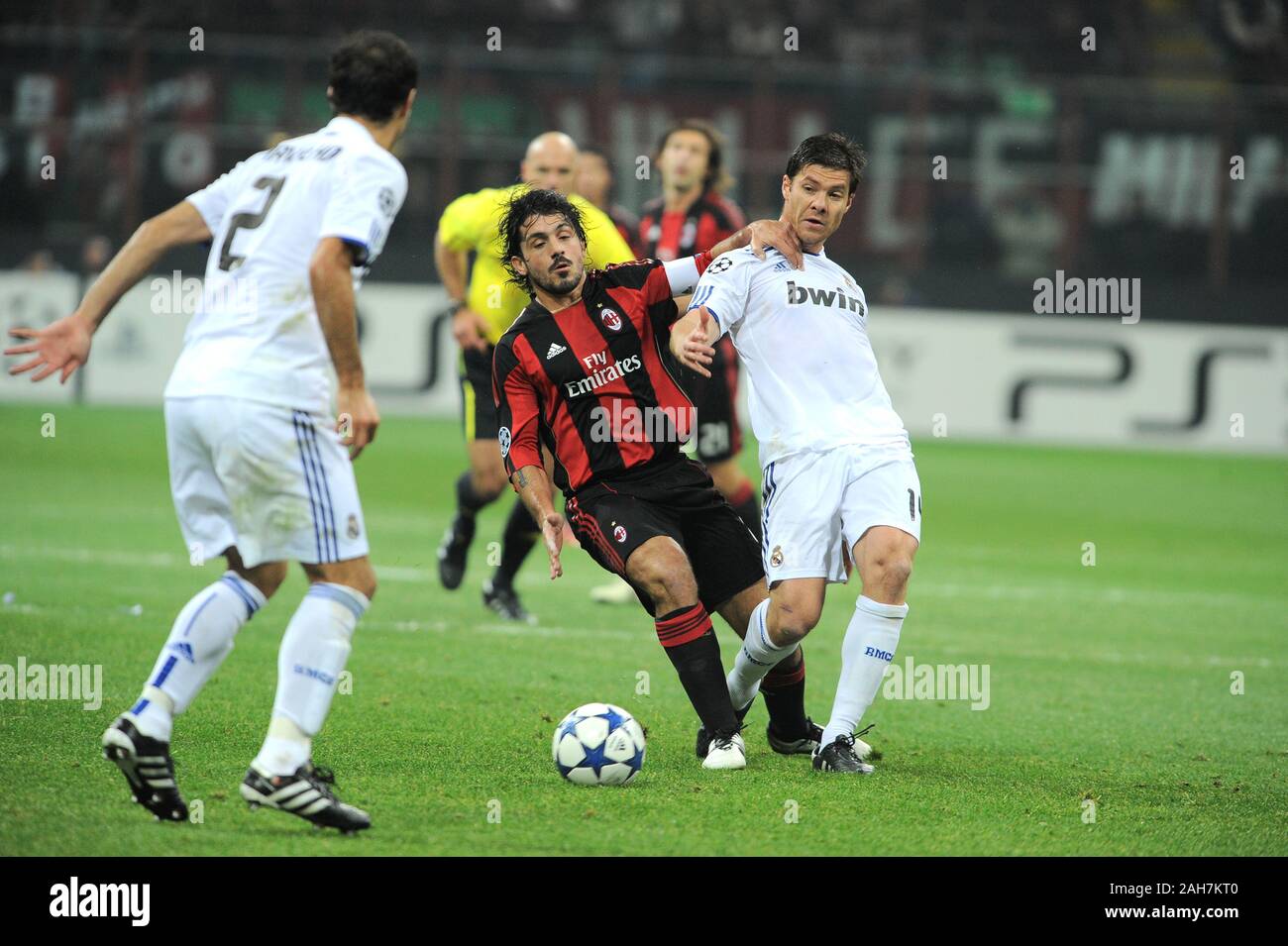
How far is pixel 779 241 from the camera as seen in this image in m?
5.80

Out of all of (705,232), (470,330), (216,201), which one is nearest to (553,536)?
(216,201)

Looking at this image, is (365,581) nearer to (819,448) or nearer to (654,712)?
(819,448)

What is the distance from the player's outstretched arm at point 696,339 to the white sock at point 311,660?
137 centimetres

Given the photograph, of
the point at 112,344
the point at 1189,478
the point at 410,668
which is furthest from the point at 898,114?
the point at 410,668

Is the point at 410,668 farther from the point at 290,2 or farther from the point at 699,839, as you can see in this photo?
the point at 290,2

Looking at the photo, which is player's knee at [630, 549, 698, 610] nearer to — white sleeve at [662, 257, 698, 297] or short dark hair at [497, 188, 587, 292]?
white sleeve at [662, 257, 698, 297]

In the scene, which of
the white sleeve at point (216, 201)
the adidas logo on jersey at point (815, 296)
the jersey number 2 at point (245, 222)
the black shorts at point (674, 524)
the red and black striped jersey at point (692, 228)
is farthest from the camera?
the red and black striped jersey at point (692, 228)

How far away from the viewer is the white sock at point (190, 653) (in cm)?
453

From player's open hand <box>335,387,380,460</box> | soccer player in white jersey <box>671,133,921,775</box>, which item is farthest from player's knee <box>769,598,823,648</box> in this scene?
player's open hand <box>335,387,380,460</box>

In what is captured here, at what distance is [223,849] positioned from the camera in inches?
169

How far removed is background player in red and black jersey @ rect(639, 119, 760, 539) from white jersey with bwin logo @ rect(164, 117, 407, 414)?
15.3 feet

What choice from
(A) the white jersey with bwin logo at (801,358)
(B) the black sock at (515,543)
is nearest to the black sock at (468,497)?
(B) the black sock at (515,543)

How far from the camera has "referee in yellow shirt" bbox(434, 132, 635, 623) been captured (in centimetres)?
875

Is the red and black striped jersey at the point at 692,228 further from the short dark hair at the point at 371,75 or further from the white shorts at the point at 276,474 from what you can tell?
the white shorts at the point at 276,474
